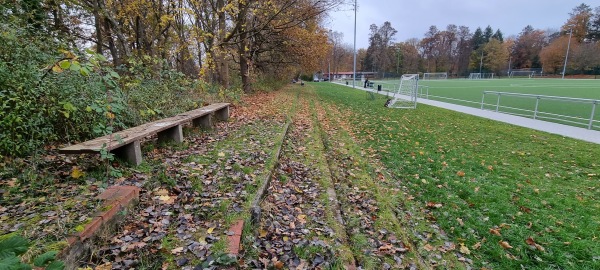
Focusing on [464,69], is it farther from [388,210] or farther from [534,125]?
[388,210]

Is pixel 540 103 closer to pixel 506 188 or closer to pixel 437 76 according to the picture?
pixel 506 188

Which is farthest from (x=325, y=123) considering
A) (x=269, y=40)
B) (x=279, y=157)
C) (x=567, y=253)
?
(x=269, y=40)

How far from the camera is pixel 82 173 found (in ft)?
10.6

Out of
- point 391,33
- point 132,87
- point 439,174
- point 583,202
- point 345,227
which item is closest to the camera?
point 345,227

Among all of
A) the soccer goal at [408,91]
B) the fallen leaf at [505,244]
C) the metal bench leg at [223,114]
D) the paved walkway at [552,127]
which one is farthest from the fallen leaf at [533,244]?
the soccer goal at [408,91]

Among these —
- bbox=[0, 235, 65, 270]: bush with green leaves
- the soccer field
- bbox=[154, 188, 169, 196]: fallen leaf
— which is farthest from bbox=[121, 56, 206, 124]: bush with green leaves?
the soccer field

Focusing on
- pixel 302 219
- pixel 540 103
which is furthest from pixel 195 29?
pixel 540 103

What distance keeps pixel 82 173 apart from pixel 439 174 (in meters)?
5.20

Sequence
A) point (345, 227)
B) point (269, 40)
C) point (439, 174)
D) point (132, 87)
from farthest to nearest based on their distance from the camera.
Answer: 1. point (269, 40)
2. point (132, 87)
3. point (439, 174)
4. point (345, 227)

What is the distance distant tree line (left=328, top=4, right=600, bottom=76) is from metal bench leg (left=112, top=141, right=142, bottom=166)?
79.6 m

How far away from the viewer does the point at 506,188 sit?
14.3 feet

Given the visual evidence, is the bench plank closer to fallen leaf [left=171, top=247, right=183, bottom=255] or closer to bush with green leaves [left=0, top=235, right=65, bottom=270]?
fallen leaf [left=171, top=247, right=183, bottom=255]

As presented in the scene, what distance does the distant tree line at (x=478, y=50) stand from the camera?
68125mm

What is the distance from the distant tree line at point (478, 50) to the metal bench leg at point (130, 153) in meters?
79.6
